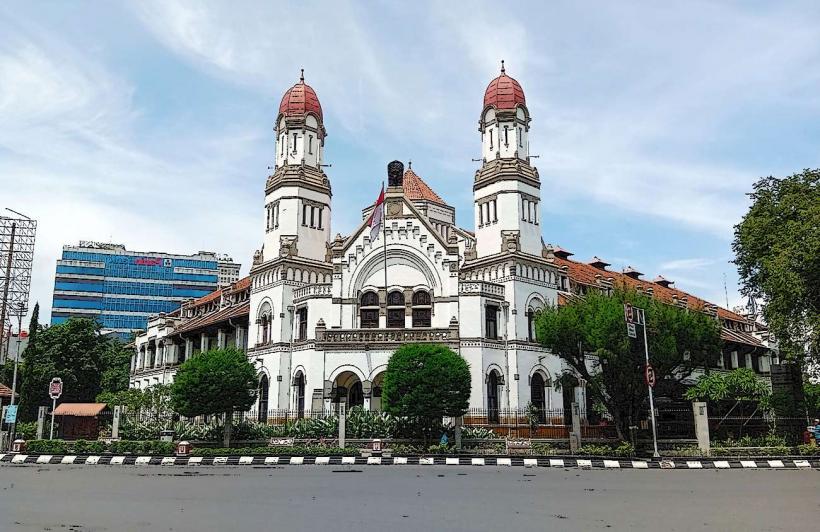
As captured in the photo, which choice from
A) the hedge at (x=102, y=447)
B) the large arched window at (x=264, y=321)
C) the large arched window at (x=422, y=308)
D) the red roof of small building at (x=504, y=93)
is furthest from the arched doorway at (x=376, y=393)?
the red roof of small building at (x=504, y=93)

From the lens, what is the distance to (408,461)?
101 feet

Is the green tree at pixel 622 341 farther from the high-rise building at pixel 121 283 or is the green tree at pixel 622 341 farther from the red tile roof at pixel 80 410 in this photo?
the high-rise building at pixel 121 283

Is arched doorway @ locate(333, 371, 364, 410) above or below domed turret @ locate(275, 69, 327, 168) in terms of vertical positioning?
below

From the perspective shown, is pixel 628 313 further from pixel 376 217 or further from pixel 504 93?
pixel 504 93

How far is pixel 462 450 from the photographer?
3475 cm

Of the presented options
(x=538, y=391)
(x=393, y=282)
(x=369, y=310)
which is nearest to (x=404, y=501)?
(x=369, y=310)

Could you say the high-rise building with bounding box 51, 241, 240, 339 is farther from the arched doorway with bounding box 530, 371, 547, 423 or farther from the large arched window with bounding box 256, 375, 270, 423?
the arched doorway with bounding box 530, 371, 547, 423

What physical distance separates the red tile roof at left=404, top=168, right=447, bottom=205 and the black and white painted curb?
24641 mm

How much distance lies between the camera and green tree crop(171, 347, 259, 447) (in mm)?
36125

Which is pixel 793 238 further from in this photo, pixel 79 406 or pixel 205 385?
pixel 79 406

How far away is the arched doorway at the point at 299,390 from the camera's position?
43.0 m

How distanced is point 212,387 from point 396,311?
12.0 m

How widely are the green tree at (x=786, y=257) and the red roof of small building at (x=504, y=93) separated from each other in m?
15.0

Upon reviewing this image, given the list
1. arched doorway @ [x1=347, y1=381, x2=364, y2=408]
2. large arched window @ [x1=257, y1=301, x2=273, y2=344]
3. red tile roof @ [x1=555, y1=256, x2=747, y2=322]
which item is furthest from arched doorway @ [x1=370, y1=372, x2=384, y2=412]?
red tile roof @ [x1=555, y1=256, x2=747, y2=322]
